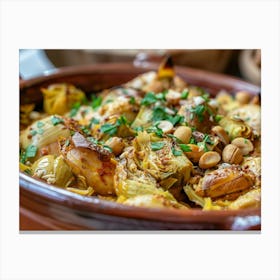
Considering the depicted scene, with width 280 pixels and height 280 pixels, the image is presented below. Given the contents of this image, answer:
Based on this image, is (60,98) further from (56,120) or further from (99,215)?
(99,215)

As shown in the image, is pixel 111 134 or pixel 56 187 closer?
pixel 56 187

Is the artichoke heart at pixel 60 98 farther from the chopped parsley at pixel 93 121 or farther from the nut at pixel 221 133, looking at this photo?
the nut at pixel 221 133

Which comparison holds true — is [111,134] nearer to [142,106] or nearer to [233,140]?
[142,106]

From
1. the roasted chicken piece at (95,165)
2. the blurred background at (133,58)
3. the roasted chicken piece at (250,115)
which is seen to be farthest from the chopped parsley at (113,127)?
the blurred background at (133,58)

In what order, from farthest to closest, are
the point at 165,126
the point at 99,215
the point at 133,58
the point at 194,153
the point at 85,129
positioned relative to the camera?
the point at 133,58, the point at 85,129, the point at 165,126, the point at 194,153, the point at 99,215

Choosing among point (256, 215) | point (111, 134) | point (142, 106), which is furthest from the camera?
point (142, 106)

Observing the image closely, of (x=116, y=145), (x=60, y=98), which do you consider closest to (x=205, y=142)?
(x=116, y=145)
